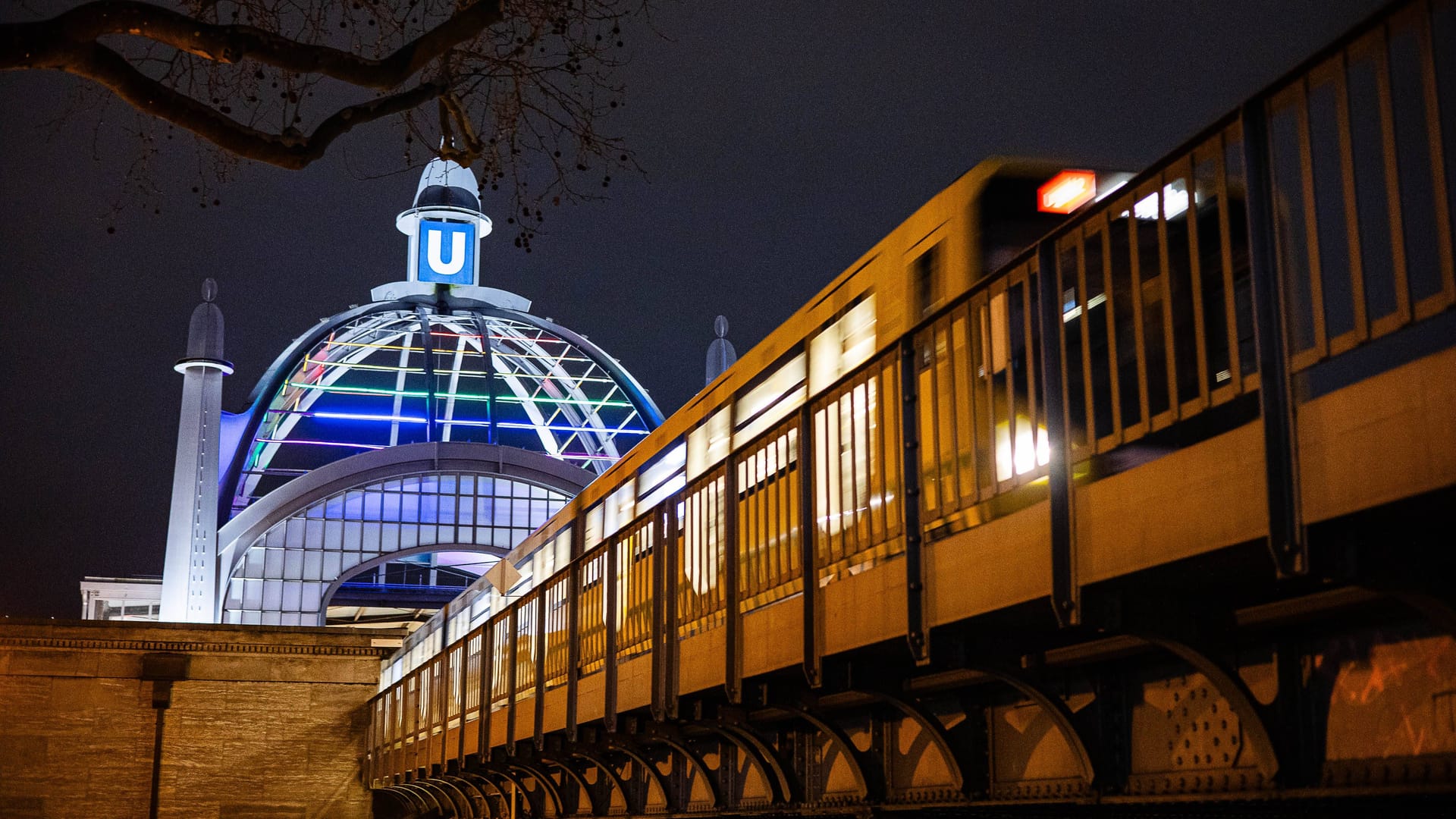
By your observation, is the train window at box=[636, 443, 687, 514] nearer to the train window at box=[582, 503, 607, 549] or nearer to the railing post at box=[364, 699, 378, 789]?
the train window at box=[582, 503, 607, 549]

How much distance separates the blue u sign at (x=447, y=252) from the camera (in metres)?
65.7

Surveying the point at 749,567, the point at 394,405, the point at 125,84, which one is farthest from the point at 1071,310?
the point at 394,405

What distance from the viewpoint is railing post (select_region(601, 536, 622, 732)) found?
37.3ft

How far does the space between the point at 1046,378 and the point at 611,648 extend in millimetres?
6368

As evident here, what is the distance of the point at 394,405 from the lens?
59.2m

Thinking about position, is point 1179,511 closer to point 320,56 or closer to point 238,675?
point 320,56

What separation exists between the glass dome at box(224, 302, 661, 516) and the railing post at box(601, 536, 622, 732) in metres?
43.9

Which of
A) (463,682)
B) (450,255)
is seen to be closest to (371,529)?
(450,255)

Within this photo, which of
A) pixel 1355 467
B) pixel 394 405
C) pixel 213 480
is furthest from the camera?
pixel 394 405

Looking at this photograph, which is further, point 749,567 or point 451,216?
point 451,216

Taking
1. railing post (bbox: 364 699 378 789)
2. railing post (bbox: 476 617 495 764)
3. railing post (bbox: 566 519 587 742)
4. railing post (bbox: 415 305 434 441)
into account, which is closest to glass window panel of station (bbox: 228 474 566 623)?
railing post (bbox: 415 305 434 441)

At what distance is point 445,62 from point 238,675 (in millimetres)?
23494

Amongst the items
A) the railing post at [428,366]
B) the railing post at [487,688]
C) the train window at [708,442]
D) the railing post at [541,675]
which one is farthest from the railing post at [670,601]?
the railing post at [428,366]

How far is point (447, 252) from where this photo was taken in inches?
2621
